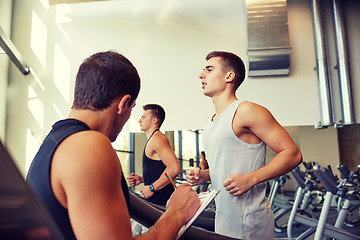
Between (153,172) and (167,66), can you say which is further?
(167,66)

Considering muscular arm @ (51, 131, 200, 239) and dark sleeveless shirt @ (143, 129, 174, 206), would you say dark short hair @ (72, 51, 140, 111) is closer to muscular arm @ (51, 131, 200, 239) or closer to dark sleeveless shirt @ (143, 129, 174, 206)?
muscular arm @ (51, 131, 200, 239)

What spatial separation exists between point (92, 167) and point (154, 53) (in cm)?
544

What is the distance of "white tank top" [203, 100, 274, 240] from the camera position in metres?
1.40

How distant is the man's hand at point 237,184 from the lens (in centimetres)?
136

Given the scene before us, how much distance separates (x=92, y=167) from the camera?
2.10 feet

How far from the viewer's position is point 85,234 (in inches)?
25.1

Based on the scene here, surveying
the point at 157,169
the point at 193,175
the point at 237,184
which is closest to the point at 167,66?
the point at 157,169

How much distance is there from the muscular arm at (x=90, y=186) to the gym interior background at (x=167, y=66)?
482 cm

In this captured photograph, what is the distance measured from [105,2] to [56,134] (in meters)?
5.98

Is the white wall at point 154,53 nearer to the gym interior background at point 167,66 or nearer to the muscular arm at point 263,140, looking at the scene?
the gym interior background at point 167,66

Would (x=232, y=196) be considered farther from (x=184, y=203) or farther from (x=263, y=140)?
(x=184, y=203)

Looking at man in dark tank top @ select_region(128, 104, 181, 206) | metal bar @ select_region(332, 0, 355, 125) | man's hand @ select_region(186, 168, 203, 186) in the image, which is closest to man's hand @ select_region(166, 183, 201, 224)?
man's hand @ select_region(186, 168, 203, 186)

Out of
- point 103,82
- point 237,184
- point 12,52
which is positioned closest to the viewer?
point 103,82

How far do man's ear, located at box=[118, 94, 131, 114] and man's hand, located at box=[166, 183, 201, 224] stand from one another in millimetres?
300
